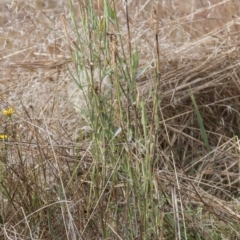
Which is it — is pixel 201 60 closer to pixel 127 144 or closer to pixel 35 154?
pixel 35 154

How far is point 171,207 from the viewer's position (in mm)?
2133

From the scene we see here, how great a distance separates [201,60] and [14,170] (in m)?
1.43

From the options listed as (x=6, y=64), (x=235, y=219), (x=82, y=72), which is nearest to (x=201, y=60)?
(x=6, y=64)

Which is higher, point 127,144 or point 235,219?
point 127,144

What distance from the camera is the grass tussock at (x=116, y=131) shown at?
185 cm

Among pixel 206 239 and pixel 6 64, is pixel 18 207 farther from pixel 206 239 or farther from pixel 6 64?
pixel 6 64

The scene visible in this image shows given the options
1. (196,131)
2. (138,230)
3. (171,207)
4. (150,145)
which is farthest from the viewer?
(196,131)

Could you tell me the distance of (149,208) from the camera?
2086mm

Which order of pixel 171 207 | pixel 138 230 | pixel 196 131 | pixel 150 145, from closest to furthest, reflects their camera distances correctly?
pixel 150 145 → pixel 138 230 → pixel 171 207 → pixel 196 131

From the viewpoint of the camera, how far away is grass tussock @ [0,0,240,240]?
72.7 inches

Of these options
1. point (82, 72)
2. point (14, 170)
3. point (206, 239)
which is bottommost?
point (206, 239)

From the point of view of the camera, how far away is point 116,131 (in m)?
1.86

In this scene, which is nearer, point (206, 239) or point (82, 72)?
point (82, 72)

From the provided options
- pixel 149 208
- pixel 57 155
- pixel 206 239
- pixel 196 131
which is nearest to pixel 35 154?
pixel 57 155
